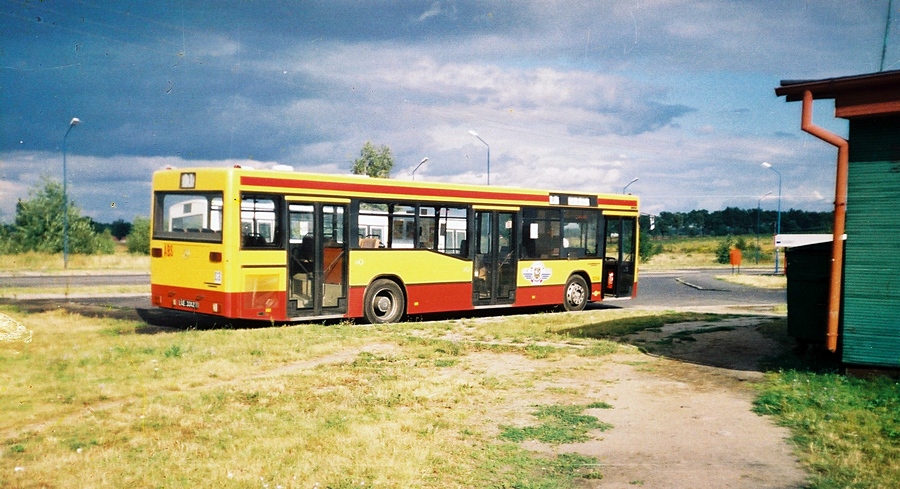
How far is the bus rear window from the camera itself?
14008 millimetres

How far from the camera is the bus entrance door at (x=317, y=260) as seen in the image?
14734mm

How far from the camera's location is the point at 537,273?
1930cm

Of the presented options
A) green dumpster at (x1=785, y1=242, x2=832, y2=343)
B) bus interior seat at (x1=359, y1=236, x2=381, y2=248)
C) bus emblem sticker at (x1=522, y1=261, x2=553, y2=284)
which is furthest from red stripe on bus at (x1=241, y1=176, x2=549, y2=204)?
green dumpster at (x1=785, y1=242, x2=832, y2=343)

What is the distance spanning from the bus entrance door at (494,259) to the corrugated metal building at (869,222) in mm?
9350

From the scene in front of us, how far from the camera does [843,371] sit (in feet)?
33.6

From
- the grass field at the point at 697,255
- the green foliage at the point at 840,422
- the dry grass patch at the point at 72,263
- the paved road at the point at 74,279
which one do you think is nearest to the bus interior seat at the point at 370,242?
the green foliage at the point at 840,422

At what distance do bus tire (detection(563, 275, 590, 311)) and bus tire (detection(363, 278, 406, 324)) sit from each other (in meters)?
5.30

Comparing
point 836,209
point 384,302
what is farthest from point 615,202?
point 836,209

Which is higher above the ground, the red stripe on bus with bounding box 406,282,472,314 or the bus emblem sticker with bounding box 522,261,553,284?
the bus emblem sticker with bounding box 522,261,553,284

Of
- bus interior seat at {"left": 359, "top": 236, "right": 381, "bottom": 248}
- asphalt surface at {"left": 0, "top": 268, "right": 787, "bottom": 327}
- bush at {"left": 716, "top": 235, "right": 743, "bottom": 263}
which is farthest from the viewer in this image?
bush at {"left": 716, "top": 235, "right": 743, "bottom": 263}

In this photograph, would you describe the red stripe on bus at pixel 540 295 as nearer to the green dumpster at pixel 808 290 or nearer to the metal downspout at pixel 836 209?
the green dumpster at pixel 808 290

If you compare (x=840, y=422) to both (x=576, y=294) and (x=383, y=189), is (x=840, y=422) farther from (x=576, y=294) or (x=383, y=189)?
(x=576, y=294)

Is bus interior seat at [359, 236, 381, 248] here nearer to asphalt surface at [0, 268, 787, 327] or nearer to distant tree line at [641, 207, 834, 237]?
asphalt surface at [0, 268, 787, 327]

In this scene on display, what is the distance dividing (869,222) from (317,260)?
9.65 metres
